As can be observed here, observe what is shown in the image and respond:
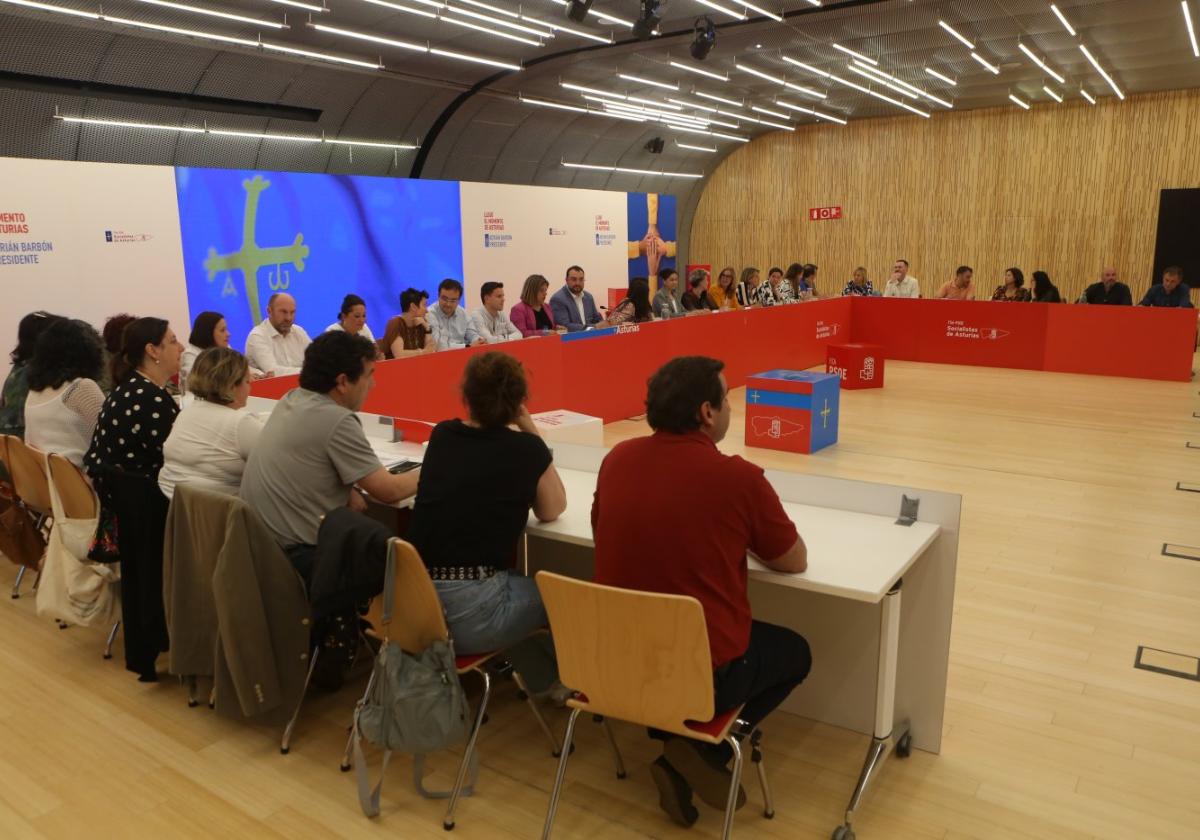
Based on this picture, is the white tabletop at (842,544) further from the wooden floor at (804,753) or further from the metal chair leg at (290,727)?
the metal chair leg at (290,727)

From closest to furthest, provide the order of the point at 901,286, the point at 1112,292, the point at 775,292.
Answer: the point at 1112,292 → the point at 775,292 → the point at 901,286

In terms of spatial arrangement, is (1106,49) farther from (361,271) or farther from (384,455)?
(384,455)

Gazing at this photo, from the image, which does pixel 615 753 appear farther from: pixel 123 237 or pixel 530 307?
pixel 123 237

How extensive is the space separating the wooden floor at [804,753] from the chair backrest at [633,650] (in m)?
0.54

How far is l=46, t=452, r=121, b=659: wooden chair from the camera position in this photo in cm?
348

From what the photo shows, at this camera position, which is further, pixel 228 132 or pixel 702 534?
pixel 228 132

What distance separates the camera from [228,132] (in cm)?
1177

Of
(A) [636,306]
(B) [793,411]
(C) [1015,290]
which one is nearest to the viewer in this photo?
(B) [793,411]

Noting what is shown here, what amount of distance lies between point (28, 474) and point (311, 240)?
8190 mm

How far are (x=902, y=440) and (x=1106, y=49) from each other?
743 centimetres

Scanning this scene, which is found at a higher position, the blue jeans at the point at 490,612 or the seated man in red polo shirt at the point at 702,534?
the seated man in red polo shirt at the point at 702,534

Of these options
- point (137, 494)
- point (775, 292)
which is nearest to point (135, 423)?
point (137, 494)

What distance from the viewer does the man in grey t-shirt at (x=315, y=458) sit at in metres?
2.91

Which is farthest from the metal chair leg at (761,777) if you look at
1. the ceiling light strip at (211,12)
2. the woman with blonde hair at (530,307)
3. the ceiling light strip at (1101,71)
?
the ceiling light strip at (1101,71)
